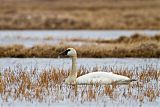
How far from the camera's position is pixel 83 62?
2008cm

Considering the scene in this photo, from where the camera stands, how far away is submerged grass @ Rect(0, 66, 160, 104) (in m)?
12.4

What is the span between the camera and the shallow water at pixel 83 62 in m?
18.7

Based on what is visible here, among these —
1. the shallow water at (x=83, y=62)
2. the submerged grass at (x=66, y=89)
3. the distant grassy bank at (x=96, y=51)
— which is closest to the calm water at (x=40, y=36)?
the distant grassy bank at (x=96, y=51)

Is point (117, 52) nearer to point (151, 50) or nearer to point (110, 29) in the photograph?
point (151, 50)

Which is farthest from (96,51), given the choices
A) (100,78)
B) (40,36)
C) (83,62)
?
(40,36)

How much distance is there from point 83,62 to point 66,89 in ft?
21.0

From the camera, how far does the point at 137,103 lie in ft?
39.7

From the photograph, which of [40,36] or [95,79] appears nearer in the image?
[95,79]

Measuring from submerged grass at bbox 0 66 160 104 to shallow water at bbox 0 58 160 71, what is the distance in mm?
2971

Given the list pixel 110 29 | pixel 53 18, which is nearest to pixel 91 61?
pixel 110 29

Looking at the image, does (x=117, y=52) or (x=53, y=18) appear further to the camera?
(x=53, y=18)

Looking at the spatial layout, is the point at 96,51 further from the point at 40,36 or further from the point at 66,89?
the point at 40,36

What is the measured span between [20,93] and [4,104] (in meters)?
1.12

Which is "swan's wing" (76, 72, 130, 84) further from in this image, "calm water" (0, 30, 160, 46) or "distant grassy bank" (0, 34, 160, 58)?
"calm water" (0, 30, 160, 46)
